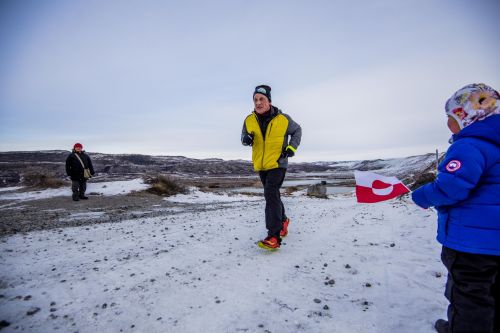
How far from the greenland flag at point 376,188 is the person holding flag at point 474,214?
103 cm

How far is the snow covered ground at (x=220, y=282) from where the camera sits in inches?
106

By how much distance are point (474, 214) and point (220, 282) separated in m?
2.82

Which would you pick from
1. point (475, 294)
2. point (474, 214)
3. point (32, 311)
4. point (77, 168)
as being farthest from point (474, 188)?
point (77, 168)

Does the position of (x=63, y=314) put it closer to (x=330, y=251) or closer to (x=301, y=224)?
(x=330, y=251)

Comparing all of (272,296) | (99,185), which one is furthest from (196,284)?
(99,185)

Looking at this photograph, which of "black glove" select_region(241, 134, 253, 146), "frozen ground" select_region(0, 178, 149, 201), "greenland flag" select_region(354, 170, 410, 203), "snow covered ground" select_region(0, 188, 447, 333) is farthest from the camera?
"frozen ground" select_region(0, 178, 149, 201)

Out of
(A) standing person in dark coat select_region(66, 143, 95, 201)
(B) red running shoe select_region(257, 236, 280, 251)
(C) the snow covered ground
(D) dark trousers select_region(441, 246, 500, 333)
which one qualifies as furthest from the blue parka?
(A) standing person in dark coat select_region(66, 143, 95, 201)

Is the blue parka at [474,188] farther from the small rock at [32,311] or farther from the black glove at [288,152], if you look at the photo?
the small rock at [32,311]

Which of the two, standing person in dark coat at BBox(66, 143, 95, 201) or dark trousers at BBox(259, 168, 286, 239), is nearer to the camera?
dark trousers at BBox(259, 168, 286, 239)

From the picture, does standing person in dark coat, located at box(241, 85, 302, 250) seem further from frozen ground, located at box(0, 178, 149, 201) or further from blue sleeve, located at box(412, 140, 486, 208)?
frozen ground, located at box(0, 178, 149, 201)

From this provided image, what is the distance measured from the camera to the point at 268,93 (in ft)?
16.9

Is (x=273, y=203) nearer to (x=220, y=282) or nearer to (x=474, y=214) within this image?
(x=220, y=282)

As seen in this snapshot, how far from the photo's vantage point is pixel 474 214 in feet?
7.21

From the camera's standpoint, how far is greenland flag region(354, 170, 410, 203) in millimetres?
3420
